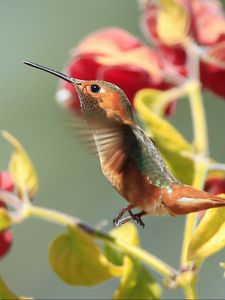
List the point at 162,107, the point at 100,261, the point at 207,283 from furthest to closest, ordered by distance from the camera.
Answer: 1. the point at 207,283
2. the point at 162,107
3. the point at 100,261

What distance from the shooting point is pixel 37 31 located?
272 centimetres

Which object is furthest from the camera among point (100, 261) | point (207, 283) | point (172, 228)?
point (172, 228)

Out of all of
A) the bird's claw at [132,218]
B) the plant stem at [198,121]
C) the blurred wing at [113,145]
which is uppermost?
the blurred wing at [113,145]

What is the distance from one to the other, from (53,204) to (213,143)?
0.39 m

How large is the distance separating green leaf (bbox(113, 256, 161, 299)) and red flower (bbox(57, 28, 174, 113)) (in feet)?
0.68

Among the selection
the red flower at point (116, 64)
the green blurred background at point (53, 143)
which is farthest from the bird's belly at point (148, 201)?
the green blurred background at point (53, 143)

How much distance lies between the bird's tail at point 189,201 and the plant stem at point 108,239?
0.21 feet

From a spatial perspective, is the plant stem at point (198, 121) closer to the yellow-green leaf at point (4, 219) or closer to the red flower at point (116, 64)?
the red flower at point (116, 64)

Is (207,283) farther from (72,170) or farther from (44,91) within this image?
(44,91)

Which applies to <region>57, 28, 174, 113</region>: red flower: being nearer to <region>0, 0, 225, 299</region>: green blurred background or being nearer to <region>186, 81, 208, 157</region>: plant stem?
<region>186, 81, 208, 157</region>: plant stem

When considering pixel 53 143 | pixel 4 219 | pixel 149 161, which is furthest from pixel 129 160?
pixel 53 143

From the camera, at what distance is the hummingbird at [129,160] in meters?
0.77

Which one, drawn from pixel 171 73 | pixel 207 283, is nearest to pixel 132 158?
pixel 171 73

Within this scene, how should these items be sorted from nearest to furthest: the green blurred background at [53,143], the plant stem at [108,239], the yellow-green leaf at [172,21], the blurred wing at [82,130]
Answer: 1. the blurred wing at [82,130]
2. the plant stem at [108,239]
3. the yellow-green leaf at [172,21]
4. the green blurred background at [53,143]
